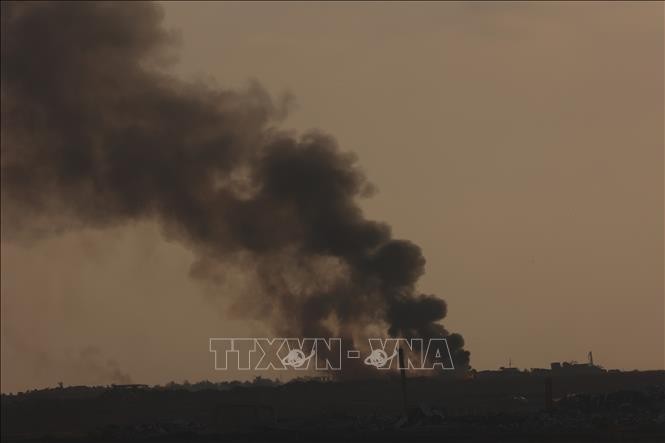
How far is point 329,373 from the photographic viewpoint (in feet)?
419

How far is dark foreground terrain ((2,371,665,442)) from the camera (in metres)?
77.9

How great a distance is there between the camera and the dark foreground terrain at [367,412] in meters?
77.9

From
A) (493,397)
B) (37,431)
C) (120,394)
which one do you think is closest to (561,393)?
(493,397)

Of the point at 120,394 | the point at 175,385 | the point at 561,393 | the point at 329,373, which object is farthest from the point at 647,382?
the point at 175,385

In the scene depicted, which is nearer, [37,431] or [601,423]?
[601,423]

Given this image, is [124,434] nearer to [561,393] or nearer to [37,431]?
[37,431]

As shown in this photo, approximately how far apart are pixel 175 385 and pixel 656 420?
96425 mm

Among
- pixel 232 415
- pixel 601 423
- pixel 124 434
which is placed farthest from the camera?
pixel 232 415

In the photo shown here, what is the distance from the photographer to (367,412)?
328 feet

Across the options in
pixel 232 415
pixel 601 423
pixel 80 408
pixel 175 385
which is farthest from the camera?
pixel 175 385

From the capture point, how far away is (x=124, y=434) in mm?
85125

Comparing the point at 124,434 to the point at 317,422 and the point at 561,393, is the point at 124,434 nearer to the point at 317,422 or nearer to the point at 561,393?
the point at 317,422

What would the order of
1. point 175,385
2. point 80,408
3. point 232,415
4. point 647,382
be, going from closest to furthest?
1. point 232,415
2. point 80,408
3. point 647,382
4. point 175,385

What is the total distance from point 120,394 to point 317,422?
2946 centimetres
